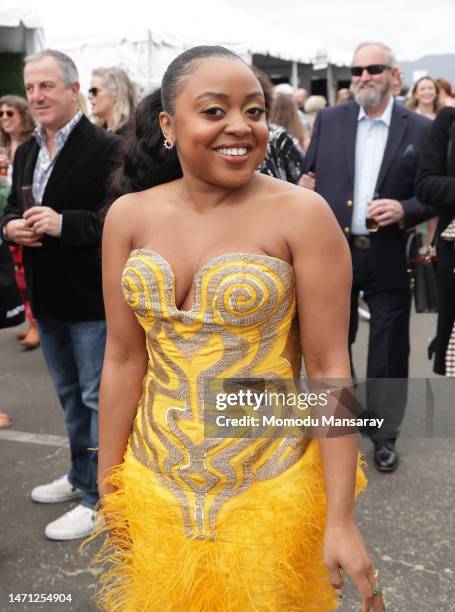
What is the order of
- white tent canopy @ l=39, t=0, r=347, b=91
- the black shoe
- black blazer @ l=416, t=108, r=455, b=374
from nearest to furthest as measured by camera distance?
black blazer @ l=416, t=108, r=455, b=374 < the black shoe < white tent canopy @ l=39, t=0, r=347, b=91

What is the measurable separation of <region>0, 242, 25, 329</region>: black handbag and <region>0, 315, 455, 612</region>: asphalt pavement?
2.85ft

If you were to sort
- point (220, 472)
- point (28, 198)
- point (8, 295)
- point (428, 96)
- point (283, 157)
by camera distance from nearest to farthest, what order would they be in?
point (220, 472) < point (28, 198) < point (8, 295) < point (283, 157) < point (428, 96)

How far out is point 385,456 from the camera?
365 centimetres

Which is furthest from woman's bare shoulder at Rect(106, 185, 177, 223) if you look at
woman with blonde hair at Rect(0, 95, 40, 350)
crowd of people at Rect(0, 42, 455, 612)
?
woman with blonde hair at Rect(0, 95, 40, 350)

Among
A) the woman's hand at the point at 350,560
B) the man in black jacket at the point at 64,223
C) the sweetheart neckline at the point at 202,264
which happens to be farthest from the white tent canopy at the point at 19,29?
the woman's hand at the point at 350,560

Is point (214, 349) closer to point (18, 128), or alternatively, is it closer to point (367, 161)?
point (367, 161)

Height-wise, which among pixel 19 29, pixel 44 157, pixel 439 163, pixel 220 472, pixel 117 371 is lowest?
pixel 220 472

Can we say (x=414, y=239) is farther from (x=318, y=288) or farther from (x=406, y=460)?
(x=318, y=288)

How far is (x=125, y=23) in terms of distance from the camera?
38.5ft

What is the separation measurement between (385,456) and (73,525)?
5.37ft

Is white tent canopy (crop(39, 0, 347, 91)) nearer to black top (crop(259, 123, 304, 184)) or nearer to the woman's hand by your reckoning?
black top (crop(259, 123, 304, 184))

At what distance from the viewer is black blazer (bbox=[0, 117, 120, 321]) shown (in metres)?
2.84

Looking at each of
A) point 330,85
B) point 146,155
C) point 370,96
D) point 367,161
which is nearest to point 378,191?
point 367,161

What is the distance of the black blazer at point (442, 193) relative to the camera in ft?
11.1
